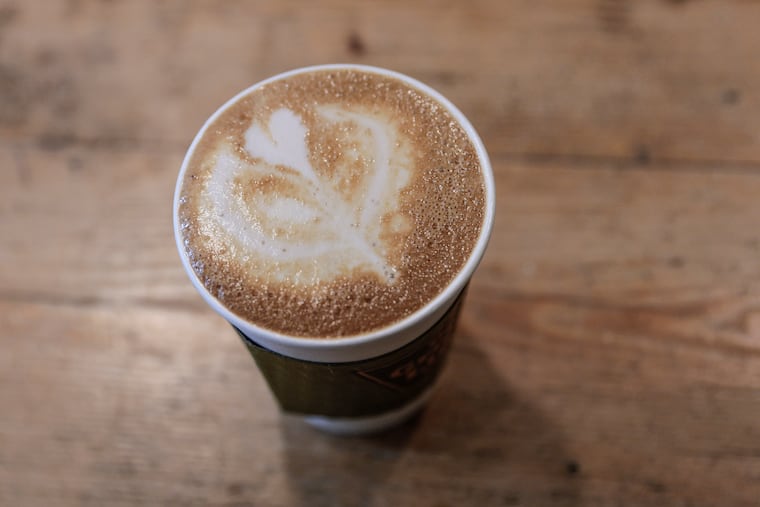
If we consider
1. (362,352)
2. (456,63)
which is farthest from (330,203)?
(456,63)

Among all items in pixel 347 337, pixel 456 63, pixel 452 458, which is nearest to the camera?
pixel 347 337

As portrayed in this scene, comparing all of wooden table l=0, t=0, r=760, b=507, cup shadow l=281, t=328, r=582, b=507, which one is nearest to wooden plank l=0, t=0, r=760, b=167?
wooden table l=0, t=0, r=760, b=507

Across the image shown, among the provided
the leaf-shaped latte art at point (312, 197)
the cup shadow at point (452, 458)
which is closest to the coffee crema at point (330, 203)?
the leaf-shaped latte art at point (312, 197)

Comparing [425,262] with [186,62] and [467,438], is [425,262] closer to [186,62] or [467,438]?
[467,438]

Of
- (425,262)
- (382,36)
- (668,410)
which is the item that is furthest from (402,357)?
(382,36)

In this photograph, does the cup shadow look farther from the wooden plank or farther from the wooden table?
the wooden plank

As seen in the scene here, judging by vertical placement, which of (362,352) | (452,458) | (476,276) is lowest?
(452,458)

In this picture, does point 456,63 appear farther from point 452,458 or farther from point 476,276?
point 452,458
